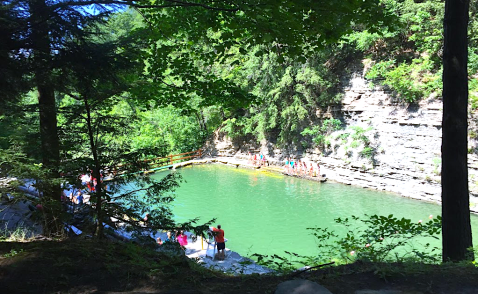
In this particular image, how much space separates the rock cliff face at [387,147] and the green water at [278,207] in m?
0.99

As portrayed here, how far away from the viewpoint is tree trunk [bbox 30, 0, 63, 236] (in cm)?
290

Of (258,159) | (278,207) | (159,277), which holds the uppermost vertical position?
(159,277)

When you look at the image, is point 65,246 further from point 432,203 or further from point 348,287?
point 432,203

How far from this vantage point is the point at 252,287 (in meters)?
2.76

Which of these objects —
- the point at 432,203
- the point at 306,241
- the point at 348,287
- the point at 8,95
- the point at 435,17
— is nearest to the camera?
the point at 348,287

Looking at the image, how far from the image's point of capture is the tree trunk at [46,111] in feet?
9.50

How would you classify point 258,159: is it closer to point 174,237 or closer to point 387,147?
point 387,147

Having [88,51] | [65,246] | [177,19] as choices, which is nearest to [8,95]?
[88,51]

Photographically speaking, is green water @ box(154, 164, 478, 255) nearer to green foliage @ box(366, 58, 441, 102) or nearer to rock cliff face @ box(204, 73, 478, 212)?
rock cliff face @ box(204, 73, 478, 212)

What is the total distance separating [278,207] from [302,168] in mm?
6170

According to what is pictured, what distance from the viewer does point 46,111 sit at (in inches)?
165

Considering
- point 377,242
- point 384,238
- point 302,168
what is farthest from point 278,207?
point 377,242

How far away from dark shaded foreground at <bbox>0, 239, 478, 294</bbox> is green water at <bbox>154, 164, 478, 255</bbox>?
658cm

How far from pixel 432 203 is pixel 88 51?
15191mm
